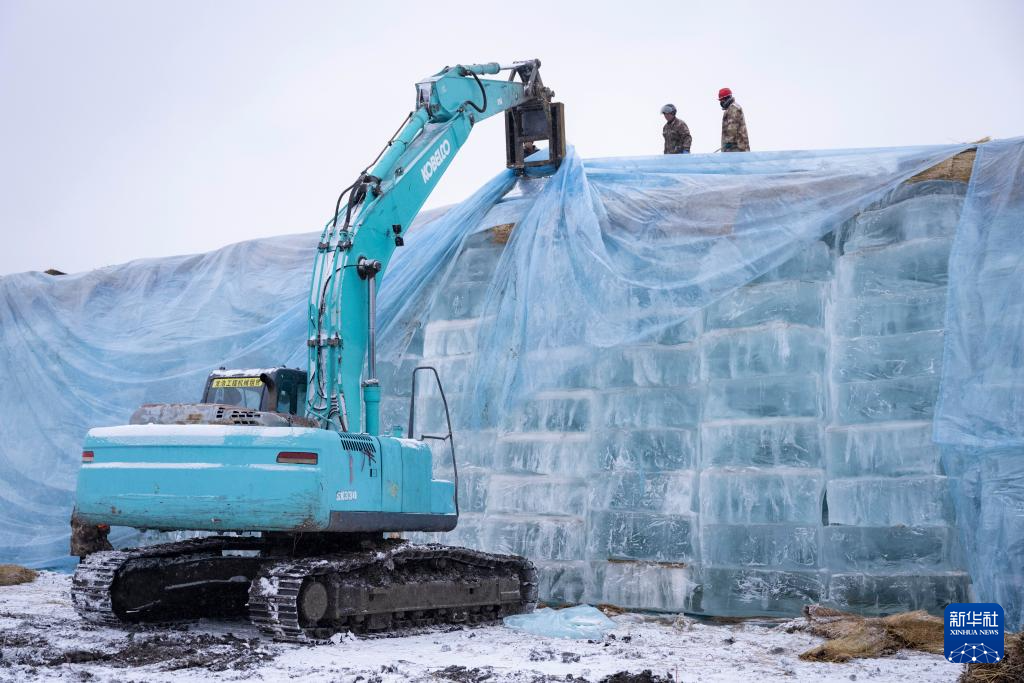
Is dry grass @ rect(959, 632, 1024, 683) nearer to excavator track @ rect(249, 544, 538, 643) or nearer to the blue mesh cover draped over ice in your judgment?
the blue mesh cover draped over ice

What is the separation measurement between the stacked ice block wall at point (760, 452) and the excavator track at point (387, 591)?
103cm

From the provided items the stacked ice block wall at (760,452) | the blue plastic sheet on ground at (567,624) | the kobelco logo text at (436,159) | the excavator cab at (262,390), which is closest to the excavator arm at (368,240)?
the kobelco logo text at (436,159)

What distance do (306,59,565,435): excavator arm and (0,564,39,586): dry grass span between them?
5.13m

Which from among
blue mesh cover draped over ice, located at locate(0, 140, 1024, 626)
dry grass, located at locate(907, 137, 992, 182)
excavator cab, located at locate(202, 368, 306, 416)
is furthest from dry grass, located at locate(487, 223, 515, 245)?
dry grass, located at locate(907, 137, 992, 182)

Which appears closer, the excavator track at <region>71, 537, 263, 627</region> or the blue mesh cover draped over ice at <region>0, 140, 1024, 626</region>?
the excavator track at <region>71, 537, 263, 627</region>

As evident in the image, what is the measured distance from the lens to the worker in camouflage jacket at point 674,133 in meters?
12.0

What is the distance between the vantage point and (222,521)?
681 cm

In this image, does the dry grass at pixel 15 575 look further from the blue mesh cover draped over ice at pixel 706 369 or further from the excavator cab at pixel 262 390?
the excavator cab at pixel 262 390

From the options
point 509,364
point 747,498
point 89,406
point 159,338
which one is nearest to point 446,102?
point 509,364

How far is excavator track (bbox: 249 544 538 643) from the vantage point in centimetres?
688

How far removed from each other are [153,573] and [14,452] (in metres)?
6.10

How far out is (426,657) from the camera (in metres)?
6.54

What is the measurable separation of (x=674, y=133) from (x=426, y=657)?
7364 mm

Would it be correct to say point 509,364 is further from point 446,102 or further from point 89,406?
Answer: point 89,406
